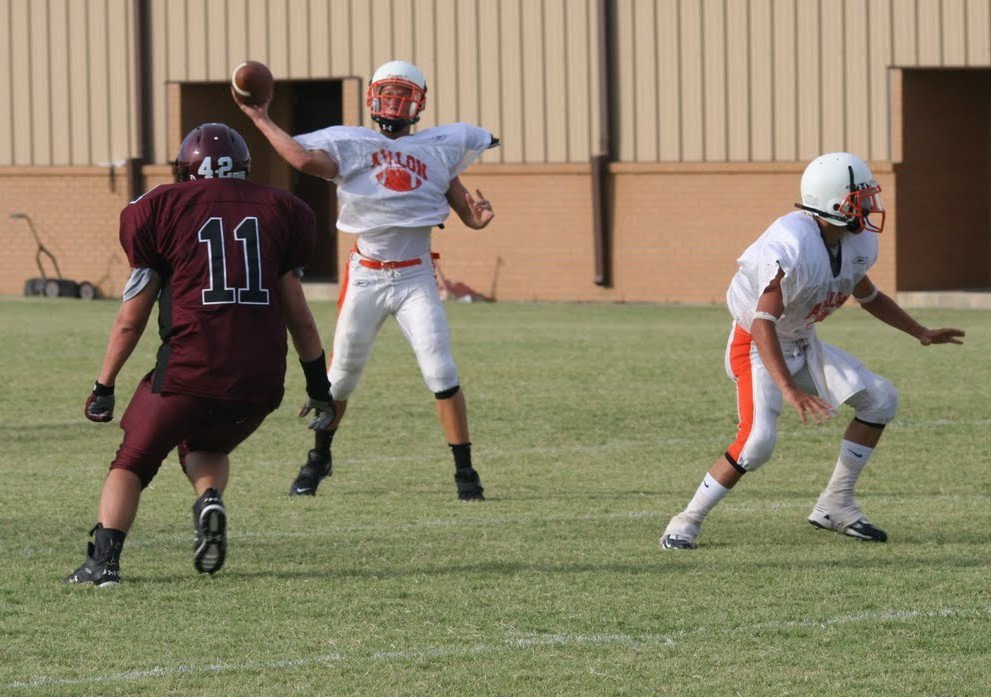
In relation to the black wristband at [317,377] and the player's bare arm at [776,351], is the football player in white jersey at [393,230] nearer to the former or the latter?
the black wristband at [317,377]

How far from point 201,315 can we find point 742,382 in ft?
7.42

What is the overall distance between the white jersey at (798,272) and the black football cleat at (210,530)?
2.18 m

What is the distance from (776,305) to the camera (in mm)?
7457

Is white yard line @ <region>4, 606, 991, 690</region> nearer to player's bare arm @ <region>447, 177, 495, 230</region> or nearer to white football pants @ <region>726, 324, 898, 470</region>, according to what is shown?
white football pants @ <region>726, 324, 898, 470</region>

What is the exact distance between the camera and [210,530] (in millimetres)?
6828

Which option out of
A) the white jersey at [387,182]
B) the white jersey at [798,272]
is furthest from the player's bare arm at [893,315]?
the white jersey at [387,182]

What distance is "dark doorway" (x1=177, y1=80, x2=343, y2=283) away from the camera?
2680cm

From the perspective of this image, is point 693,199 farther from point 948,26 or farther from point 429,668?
point 429,668

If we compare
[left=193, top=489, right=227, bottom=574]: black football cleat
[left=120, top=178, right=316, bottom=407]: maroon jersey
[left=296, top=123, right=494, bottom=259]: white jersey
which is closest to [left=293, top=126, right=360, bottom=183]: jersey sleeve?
[left=296, top=123, right=494, bottom=259]: white jersey

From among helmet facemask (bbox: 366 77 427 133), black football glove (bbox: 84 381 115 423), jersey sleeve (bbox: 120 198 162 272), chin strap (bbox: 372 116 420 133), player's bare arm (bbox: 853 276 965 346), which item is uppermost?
helmet facemask (bbox: 366 77 427 133)

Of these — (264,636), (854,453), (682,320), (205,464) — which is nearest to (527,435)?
(854,453)

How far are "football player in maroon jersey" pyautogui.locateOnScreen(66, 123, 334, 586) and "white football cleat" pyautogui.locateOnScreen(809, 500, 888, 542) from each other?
2.48 metres

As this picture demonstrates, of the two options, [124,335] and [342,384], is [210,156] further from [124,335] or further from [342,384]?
[342,384]

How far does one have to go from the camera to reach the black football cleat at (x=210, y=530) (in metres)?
6.81
